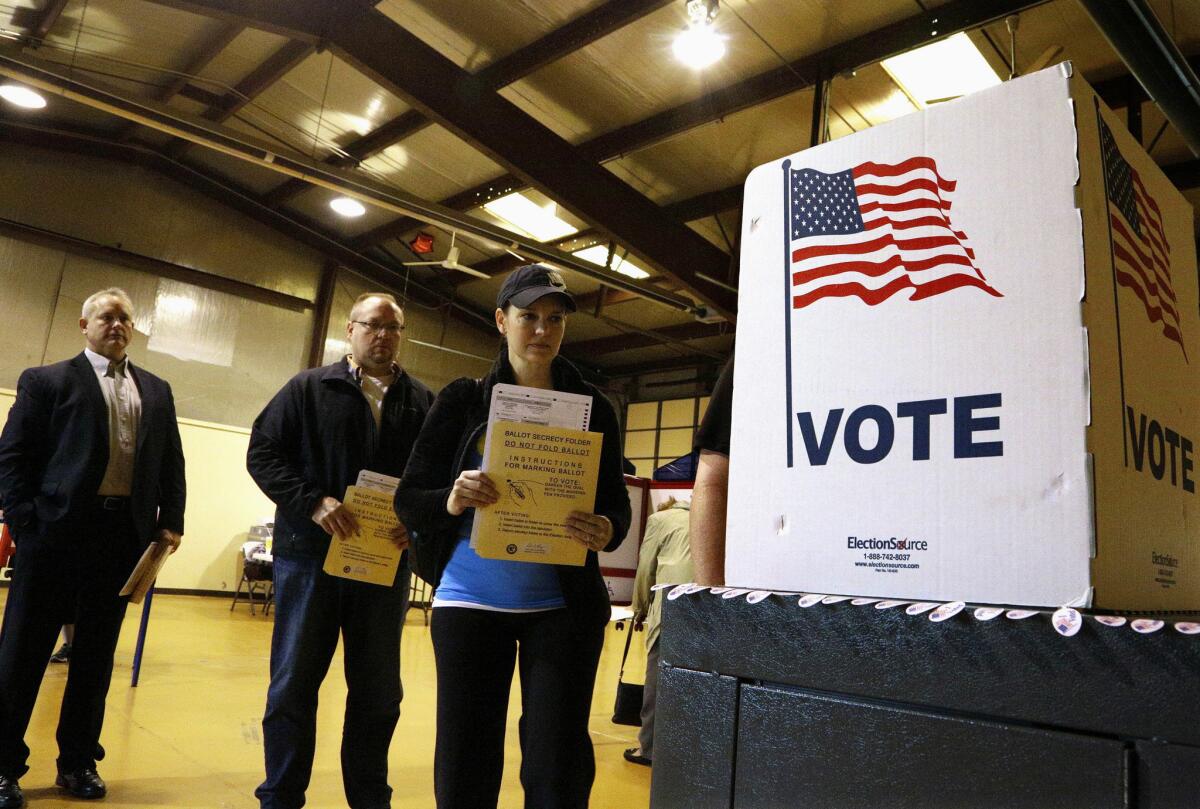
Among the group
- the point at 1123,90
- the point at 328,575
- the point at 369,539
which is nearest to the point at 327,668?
the point at 328,575

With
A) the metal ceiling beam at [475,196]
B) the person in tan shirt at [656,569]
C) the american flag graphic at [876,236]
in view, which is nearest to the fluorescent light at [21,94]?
the metal ceiling beam at [475,196]

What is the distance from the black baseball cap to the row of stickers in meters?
0.99

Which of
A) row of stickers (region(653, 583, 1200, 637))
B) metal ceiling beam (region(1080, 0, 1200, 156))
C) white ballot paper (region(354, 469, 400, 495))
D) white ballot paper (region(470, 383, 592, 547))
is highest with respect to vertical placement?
metal ceiling beam (region(1080, 0, 1200, 156))

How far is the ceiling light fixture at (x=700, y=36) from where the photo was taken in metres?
4.55

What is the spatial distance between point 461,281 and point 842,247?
39.6 feet

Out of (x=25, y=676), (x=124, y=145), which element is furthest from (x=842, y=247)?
(x=124, y=145)

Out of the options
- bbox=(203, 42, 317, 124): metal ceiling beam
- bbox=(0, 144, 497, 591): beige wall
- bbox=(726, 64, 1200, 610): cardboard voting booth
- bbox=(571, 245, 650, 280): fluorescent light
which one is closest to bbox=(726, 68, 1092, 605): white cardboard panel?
bbox=(726, 64, 1200, 610): cardboard voting booth

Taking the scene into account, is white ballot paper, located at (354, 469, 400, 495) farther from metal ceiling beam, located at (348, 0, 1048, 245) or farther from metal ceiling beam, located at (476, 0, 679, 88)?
metal ceiling beam, located at (476, 0, 679, 88)

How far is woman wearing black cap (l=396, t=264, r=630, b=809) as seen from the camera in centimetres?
147

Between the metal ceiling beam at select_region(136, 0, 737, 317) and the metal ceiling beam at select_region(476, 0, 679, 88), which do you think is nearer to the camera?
the metal ceiling beam at select_region(476, 0, 679, 88)

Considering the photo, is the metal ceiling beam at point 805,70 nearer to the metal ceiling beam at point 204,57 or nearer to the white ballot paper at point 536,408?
the metal ceiling beam at point 204,57

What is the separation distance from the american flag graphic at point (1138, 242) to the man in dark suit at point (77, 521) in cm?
267

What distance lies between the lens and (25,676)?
7.80ft

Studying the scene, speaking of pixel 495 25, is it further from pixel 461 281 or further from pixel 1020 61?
pixel 461 281
